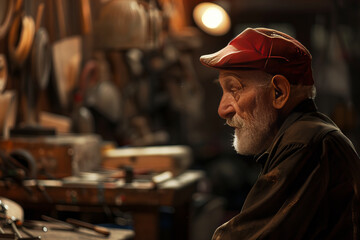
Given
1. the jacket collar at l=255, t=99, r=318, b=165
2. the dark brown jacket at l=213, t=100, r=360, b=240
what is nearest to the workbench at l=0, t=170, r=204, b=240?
the jacket collar at l=255, t=99, r=318, b=165

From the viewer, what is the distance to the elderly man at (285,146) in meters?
2.32

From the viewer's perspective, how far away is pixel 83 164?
4984 millimetres

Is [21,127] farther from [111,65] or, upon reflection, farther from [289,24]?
[289,24]

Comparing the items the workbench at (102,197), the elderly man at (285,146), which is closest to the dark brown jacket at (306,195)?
the elderly man at (285,146)

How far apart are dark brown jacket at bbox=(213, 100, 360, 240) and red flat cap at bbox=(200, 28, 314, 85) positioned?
26cm

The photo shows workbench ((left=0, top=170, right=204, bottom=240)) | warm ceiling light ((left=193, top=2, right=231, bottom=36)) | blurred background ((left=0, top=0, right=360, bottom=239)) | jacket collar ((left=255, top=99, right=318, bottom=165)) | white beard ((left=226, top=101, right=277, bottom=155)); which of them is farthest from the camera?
warm ceiling light ((left=193, top=2, right=231, bottom=36))

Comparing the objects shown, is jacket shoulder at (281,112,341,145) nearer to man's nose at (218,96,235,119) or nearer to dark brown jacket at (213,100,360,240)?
dark brown jacket at (213,100,360,240)

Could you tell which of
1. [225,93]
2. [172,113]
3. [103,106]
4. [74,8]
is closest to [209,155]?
[172,113]

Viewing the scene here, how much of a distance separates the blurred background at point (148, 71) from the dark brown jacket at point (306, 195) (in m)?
2.75

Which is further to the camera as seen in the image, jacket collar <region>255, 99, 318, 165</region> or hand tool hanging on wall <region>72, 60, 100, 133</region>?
hand tool hanging on wall <region>72, 60, 100, 133</region>

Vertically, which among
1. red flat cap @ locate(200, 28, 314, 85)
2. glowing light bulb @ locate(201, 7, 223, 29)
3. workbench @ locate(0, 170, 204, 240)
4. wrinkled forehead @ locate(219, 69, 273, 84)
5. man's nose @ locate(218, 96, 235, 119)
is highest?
red flat cap @ locate(200, 28, 314, 85)

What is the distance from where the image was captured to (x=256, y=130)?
8.79ft

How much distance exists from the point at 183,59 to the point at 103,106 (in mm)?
2119

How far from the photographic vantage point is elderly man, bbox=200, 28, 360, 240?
232 centimetres
